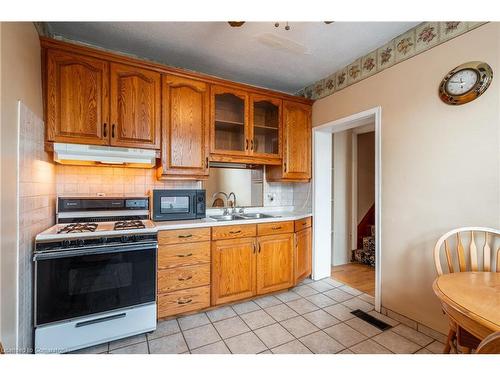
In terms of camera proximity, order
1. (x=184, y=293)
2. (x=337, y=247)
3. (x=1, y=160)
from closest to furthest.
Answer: (x=1, y=160) → (x=184, y=293) → (x=337, y=247)

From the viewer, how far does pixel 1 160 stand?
3.54 feet

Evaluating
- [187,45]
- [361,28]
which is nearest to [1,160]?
[187,45]

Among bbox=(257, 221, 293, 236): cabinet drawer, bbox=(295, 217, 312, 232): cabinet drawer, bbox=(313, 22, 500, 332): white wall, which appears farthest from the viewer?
bbox=(295, 217, 312, 232): cabinet drawer

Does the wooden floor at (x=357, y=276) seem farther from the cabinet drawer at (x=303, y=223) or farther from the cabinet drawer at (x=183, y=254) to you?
the cabinet drawer at (x=183, y=254)

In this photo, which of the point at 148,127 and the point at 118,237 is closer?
the point at 118,237

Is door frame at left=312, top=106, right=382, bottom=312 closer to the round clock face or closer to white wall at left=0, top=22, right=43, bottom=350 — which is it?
the round clock face

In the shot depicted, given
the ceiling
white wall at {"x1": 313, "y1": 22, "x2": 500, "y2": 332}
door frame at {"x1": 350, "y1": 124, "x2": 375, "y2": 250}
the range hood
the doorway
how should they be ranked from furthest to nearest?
door frame at {"x1": 350, "y1": 124, "x2": 375, "y2": 250} → the doorway → the ceiling → the range hood → white wall at {"x1": 313, "y1": 22, "x2": 500, "y2": 332}

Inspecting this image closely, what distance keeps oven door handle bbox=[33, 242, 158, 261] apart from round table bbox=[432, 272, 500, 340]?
6.05 ft

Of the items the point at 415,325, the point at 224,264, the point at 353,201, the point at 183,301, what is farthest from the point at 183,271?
the point at 353,201

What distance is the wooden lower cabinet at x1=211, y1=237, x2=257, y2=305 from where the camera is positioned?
222cm

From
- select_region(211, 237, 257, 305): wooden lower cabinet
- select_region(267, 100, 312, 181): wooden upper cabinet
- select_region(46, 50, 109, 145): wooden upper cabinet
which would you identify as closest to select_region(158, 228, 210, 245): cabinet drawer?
select_region(211, 237, 257, 305): wooden lower cabinet
